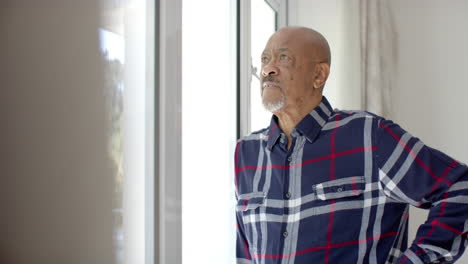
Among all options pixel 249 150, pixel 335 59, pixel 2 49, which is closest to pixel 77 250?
pixel 2 49

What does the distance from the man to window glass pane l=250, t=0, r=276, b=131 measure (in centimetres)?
73

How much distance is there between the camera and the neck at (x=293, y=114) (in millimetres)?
1345

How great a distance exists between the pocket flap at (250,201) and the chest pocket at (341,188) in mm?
157

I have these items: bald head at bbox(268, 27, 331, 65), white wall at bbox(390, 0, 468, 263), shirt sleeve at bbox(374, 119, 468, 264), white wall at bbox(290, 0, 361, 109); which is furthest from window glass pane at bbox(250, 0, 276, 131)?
shirt sleeve at bbox(374, 119, 468, 264)

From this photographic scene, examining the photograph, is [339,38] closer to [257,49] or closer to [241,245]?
[257,49]

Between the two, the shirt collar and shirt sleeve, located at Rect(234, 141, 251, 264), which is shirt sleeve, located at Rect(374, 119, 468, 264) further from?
shirt sleeve, located at Rect(234, 141, 251, 264)

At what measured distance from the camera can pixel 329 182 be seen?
124cm

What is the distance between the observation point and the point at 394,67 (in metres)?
2.73

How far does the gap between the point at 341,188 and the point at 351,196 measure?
3 cm

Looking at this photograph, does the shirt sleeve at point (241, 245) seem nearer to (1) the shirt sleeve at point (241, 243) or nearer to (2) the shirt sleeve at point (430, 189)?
(1) the shirt sleeve at point (241, 243)

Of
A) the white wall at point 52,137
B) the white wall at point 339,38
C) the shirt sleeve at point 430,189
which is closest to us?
the white wall at point 52,137

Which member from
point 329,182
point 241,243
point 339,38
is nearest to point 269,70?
point 329,182

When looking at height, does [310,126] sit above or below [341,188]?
above

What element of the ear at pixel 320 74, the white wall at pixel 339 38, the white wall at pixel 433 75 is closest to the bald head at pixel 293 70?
the ear at pixel 320 74
